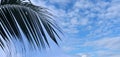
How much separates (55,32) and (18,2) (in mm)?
668

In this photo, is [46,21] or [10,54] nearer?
[10,54]

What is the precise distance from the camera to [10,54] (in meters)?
5.36

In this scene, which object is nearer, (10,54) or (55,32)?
(10,54)

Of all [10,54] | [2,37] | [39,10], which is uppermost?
[39,10]

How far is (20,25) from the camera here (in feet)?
18.7

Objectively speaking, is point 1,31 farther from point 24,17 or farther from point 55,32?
point 55,32

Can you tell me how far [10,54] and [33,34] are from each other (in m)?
0.43

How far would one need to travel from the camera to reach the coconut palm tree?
5562 millimetres

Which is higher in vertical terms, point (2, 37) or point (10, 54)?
point (2, 37)

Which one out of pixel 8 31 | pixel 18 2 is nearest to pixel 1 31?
pixel 8 31

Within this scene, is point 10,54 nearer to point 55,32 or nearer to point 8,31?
point 8,31

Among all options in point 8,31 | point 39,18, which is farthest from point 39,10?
point 8,31

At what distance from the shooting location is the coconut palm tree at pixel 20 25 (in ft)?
18.2

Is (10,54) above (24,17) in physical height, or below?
below
